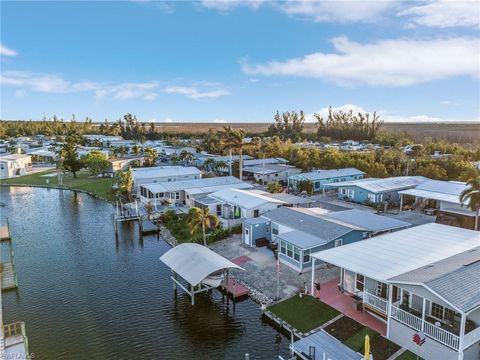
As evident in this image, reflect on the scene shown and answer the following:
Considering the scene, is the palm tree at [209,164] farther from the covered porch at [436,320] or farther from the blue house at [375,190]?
the covered porch at [436,320]

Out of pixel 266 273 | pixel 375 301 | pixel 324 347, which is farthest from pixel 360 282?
pixel 266 273

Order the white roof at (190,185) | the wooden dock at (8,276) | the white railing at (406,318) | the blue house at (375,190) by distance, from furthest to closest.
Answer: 1. the white roof at (190,185)
2. the blue house at (375,190)
3. the wooden dock at (8,276)
4. the white railing at (406,318)

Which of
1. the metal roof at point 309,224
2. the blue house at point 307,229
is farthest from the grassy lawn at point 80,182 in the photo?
the metal roof at point 309,224

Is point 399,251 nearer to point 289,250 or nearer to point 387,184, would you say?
point 289,250

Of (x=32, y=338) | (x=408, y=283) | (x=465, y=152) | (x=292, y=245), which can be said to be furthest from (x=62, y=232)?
(x=465, y=152)

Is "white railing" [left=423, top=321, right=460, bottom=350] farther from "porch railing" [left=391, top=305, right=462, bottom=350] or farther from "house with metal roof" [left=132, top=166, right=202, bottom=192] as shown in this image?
"house with metal roof" [left=132, top=166, right=202, bottom=192]

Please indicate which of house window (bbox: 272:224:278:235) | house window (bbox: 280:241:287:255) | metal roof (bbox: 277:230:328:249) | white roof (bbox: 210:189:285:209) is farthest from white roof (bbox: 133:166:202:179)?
metal roof (bbox: 277:230:328:249)
